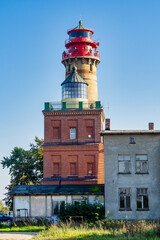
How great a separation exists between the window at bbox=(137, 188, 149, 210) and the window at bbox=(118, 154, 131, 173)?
193cm

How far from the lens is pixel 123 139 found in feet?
121

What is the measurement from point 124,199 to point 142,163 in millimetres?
3280

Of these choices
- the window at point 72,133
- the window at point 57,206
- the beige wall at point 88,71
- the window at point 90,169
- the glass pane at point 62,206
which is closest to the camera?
the glass pane at point 62,206

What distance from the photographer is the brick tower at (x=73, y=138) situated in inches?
1901

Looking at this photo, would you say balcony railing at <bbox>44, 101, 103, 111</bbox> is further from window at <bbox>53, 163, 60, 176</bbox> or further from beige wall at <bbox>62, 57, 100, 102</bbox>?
window at <bbox>53, 163, 60, 176</bbox>

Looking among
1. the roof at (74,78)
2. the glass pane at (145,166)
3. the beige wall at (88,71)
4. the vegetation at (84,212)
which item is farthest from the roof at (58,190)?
the beige wall at (88,71)

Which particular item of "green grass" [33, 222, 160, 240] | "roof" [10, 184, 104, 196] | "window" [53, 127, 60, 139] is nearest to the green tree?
"window" [53, 127, 60, 139]

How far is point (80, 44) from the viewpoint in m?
56.3

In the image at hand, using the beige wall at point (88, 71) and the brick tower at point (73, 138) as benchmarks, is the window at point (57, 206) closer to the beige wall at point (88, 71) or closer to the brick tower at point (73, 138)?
the brick tower at point (73, 138)

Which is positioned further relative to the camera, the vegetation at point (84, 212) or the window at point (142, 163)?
the window at point (142, 163)

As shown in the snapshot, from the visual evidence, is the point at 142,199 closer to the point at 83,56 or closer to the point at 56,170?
the point at 56,170

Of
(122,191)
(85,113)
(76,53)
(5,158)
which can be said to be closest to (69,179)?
(85,113)

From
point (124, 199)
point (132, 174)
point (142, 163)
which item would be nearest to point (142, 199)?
point (124, 199)

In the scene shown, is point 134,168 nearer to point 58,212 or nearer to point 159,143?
point 159,143
